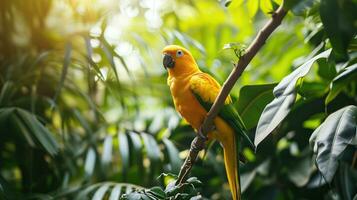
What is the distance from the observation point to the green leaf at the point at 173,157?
1591 mm

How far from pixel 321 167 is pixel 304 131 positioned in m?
0.73

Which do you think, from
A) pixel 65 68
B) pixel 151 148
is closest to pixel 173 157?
pixel 151 148

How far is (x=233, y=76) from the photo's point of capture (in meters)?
0.90

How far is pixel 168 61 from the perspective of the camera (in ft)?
4.75

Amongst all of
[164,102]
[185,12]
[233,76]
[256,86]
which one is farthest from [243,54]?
[185,12]

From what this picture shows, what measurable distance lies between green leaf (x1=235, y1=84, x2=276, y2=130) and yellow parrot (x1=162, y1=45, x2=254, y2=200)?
4 centimetres

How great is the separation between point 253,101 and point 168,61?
30cm

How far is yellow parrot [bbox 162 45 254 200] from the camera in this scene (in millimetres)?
1266

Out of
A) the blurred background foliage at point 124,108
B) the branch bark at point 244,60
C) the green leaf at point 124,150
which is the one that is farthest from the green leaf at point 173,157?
the branch bark at point 244,60

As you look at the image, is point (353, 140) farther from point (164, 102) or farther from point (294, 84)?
point (164, 102)

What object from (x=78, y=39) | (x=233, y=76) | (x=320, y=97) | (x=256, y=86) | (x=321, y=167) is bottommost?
(x=320, y=97)

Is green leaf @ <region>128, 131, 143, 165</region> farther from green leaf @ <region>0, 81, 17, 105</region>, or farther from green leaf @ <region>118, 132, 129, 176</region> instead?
green leaf @ <region>0, 81, 17, 105</region>

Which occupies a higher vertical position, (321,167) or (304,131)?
(321,167)

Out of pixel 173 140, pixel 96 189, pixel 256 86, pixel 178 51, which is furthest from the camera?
pixel 173 140
